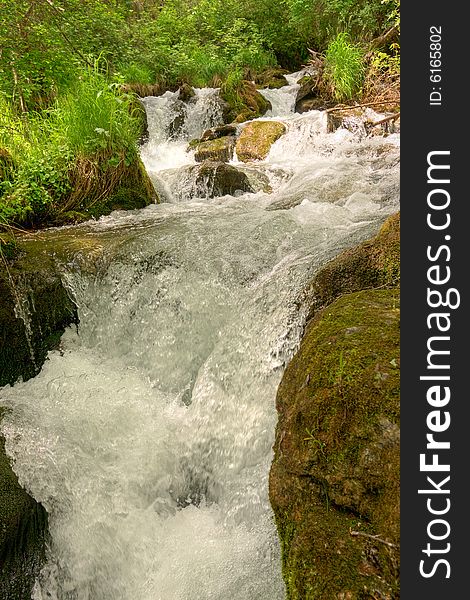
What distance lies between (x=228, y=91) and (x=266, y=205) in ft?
20.9

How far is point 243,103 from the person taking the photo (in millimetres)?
10336

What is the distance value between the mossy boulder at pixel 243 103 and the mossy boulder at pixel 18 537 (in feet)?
29.0

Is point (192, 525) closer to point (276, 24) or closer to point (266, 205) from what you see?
point (266, 205)

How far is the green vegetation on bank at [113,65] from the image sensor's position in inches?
189

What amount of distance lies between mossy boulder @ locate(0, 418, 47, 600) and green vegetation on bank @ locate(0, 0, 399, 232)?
250cm

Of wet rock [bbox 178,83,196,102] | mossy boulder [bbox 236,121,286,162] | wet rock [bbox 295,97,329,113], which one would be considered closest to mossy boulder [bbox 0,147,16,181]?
mossy boulder [bbox 236,121,286,162]

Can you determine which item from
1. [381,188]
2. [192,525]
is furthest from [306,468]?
[381,188]

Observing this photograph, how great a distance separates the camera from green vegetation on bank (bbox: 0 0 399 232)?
189 inches

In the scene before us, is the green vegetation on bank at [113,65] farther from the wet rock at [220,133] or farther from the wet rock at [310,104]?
the wet rock at [220,133]

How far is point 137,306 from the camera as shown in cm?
376

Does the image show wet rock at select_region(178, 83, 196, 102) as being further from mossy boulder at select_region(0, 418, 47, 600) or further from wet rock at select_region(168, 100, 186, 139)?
mossy boulder at select_region(0, 418, 47, 600)

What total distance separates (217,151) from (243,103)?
9.34 ft

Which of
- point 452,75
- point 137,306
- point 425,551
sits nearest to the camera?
point 425,551

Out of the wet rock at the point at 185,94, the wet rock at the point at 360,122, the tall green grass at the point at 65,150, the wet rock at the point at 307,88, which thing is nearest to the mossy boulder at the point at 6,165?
the tall green grass at the point at 65,150
